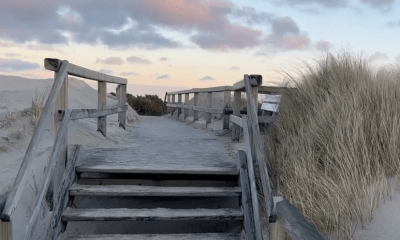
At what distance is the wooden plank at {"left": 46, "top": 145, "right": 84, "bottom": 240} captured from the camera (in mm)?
3752

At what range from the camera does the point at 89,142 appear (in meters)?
6.23

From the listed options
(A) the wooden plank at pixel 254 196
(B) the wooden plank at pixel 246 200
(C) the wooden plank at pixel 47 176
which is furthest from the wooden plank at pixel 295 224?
(C) the wooden plank at pixel 47 176

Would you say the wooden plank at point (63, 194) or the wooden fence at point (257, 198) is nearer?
the wooden fence at point (257, 198)

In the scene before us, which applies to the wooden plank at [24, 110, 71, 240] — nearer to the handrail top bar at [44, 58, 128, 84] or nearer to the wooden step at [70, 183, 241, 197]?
the wooden step at [70, 183, 241, 197]

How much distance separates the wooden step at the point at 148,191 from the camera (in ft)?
13.8

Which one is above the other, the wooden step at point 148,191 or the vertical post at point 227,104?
the vertical post at point 227,104

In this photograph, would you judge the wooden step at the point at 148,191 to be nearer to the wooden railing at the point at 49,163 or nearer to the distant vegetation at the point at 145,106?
the wooden railing at the point at 49,163

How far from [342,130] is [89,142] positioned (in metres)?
4.10

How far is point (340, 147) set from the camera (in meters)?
3.85

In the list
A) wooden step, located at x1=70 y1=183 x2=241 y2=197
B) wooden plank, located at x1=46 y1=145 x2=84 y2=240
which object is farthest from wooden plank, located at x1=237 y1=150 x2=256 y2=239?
wooden plank, located at x1=46 y1=145 x2=84 y2=240

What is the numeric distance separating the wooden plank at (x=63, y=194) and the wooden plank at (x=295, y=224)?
2.36 metres

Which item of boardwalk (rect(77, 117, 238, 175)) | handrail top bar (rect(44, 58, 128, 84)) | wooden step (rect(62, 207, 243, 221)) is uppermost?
handrail top bar (rect(44, 58, 128, 84))

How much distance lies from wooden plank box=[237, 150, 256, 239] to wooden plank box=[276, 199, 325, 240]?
4.02 ft

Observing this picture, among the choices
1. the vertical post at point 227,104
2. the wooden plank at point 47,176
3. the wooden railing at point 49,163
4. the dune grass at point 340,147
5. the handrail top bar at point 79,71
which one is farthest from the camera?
the vertical post at point 227,104
